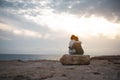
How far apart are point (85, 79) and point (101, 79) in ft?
2.70

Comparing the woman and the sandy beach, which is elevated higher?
the woman

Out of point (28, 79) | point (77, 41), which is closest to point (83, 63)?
point (77, 41)

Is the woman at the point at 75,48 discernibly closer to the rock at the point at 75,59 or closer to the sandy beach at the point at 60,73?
the rock at the point at 75,59

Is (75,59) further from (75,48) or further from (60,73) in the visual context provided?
(60,73)

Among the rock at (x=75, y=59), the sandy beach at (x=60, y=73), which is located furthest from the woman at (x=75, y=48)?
the sandy beach at (x=60, y=73)

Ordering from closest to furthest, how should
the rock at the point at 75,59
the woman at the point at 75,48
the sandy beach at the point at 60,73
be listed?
the sandy beach at the point at 60,73 → the rock at the point at 75,59 → the woman at the point at 75,48

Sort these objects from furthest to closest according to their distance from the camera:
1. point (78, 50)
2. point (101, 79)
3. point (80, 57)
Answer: point (78, 50) < point (80, 57) < point (101, 79)

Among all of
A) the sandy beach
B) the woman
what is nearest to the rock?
the woman

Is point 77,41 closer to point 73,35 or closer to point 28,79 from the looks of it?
point 73,35

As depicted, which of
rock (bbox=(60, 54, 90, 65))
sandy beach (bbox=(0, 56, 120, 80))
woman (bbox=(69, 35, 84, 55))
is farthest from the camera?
woman (bbox=(69, 35, 84, 55))

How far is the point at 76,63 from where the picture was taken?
14742 mm

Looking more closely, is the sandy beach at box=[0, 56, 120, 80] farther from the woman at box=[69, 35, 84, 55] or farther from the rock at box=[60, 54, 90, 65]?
the woman at box=[69, 35, 84, 55]

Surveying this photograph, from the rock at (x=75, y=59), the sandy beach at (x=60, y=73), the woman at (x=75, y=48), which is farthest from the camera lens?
the woman at (x=75, y=48)

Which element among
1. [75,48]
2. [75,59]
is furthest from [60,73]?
[75,48]
